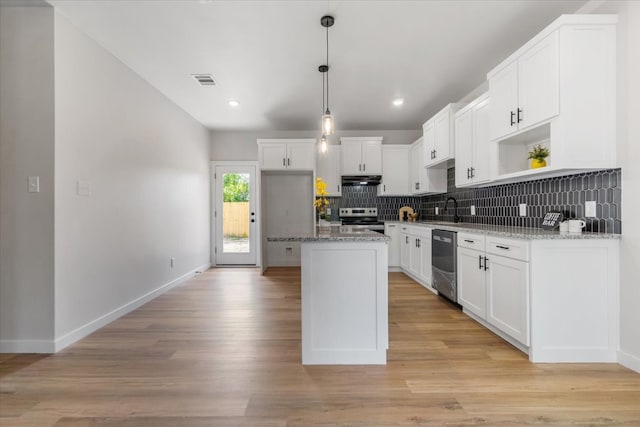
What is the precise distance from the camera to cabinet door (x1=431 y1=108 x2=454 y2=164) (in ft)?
13.1

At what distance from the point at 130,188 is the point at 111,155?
17.7 inches

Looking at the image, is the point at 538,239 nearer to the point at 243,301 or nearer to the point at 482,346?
the point at 482,346

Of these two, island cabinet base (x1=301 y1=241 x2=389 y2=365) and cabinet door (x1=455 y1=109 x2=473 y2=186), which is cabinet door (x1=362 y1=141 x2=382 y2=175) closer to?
cabinet door (x1=455 y1=109 x2=473 y2=186)

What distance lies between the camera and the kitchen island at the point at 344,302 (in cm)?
218

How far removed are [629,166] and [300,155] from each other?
14.0 ft

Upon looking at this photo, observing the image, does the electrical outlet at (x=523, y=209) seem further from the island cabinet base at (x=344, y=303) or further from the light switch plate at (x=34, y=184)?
the light switch plate at (x=34, y=184)

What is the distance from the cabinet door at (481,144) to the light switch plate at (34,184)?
160 inches

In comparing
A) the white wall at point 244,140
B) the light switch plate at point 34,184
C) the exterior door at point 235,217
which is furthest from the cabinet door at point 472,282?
the exterior door at point 235,217

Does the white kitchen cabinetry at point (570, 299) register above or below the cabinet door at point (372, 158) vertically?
below

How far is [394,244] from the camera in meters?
5.36

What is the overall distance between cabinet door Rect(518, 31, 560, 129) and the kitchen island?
1.61 meters

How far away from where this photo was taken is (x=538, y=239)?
2189 millimetres

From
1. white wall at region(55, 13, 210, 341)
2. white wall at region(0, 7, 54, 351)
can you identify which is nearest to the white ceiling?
white wall at region(55, 13, 210, 341)

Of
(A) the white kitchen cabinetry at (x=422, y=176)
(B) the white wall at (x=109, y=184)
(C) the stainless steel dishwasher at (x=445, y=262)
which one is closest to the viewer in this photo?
(B) the white wall at (x=109, y=184)
